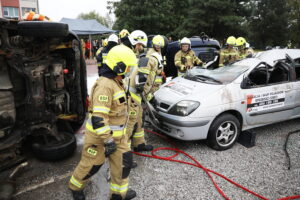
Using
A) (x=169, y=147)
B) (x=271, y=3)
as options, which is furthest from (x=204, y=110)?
(x=271, y=3)

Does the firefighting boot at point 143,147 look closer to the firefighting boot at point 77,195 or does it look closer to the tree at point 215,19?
the firefighting boot at point 77,195

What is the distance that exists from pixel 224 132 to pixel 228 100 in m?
0.55

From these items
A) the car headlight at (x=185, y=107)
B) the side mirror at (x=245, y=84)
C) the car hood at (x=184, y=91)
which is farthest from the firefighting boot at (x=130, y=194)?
the side mirror at (x=245, y=84)

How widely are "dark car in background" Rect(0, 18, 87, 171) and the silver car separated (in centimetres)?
150

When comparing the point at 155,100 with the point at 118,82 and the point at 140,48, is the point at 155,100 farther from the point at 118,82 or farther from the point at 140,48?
the point at 118,82

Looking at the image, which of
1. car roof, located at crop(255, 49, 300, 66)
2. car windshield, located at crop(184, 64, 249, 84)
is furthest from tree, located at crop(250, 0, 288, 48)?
car windshield, located at crop(184, 64, 249, 84)

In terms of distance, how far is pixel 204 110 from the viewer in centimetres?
382

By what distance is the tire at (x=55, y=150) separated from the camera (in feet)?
11.8

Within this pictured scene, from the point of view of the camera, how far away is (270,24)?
102 ft

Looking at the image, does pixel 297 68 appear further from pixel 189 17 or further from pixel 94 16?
pixel 94 16

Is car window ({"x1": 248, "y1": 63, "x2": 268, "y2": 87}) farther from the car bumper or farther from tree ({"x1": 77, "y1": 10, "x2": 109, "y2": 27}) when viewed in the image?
tree ({"x1": 77, "y1": 10, "x2": 109, "y2": 27})

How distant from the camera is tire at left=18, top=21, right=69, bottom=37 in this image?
2932 mm

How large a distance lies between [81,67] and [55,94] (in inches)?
24.6

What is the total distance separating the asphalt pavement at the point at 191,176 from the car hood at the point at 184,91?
0.91 metres
